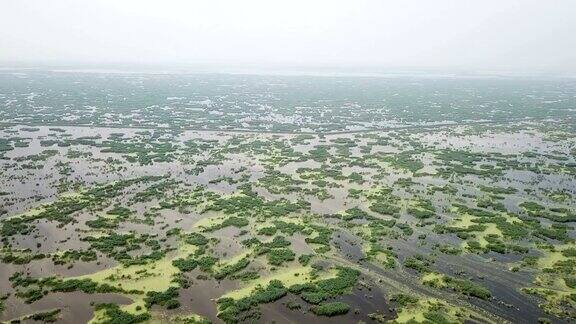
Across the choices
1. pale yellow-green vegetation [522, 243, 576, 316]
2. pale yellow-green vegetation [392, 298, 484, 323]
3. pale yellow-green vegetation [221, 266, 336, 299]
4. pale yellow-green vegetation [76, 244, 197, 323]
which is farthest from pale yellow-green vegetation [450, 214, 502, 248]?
pale yellow-green vegetation [76, 244, 197, 323]

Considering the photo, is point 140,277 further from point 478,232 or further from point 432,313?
point 478,232

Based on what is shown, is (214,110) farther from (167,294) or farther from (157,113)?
(167,294)

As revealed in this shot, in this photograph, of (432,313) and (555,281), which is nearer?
(432,313)

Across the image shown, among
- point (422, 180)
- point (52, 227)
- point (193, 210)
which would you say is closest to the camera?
point (52, 227)

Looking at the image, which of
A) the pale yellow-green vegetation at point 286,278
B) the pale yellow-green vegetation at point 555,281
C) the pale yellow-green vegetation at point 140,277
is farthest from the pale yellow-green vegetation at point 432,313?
the pale yellow-green vegetation at point 140,277

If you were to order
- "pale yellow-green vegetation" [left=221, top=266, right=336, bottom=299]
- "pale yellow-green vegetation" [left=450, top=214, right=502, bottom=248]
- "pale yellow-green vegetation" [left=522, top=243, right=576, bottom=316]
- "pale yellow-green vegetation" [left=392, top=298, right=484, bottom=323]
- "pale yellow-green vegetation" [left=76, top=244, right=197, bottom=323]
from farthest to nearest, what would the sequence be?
"pale yellow-green vegetation" [left=450, top=214, right=502, bottom=248] < "pale yellow-green vegetation" [left=76, top=244, right=197, bottom=323] < "pale yellow-green vegetation" [left=221, top=266, right=336, bottom=299] < "pale yellow-green vegetation" [left=522, top=243, right=576, bottom=316] < "pale yellow-green vegetation" [left=392, top=298, right=484, bottom=323]

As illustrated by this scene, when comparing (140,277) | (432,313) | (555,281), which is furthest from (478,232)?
(140,277)

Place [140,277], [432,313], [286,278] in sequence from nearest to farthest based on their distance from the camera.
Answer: [432,313], [140,277], [286,278]

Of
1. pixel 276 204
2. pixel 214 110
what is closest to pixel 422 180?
pixel 276 204

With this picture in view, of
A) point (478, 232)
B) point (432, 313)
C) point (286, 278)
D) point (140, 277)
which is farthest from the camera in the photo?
point (478, 232)

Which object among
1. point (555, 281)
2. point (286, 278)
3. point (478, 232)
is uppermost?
point (478, 232)

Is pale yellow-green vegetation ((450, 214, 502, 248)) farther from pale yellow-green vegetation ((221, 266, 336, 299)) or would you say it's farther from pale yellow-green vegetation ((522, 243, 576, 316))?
pale yellow-green vegetation ((221, 266, 336, 299))
